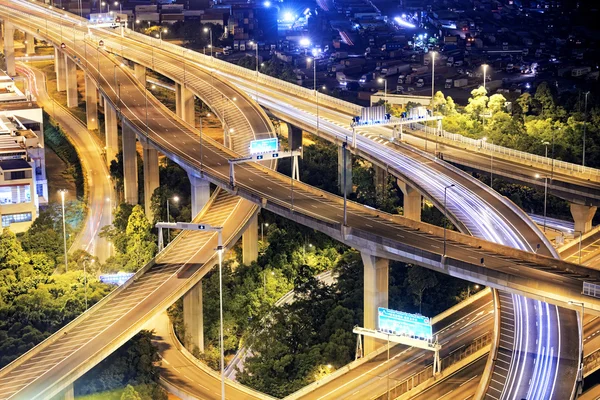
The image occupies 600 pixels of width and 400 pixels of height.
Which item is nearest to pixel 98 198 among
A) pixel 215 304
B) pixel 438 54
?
pixel 215 304

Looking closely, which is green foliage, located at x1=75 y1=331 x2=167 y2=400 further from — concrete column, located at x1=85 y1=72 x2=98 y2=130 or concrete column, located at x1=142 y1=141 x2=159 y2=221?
concrete column, located at x1=85 y1=72 x2=98 y2=130

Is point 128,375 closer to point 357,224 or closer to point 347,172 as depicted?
point 357,224

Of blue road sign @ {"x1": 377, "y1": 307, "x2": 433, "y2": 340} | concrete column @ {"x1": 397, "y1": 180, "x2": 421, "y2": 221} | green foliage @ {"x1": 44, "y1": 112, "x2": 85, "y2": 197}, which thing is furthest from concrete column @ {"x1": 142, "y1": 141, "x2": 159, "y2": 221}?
blue road sign @ {"x1": 377, "y1": 307, "x2": 433, "y2": 340}

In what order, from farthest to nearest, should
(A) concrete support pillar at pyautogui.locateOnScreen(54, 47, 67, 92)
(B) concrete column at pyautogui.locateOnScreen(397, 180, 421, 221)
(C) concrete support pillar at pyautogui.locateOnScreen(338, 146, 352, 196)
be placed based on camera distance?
1. (A) concrete support pillar at pyautogui.locateOnScreen(54, 47, 67, 92)
2. (C) concrete support pillar at pyautogui.locateOnScreen(338, 146, 352, 196)
3. (B) concrete column at pyautogui.locateOnScreen(397, 180, 421, 221)

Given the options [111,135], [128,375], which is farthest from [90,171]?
[128,375]

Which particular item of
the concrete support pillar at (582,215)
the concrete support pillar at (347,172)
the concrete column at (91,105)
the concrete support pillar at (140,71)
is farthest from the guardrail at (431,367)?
the concrete support pillar at (140,71)

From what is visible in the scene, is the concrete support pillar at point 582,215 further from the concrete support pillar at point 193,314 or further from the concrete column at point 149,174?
the concrete column at point 149,174

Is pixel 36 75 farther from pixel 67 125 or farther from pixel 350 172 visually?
pixel 350 172
